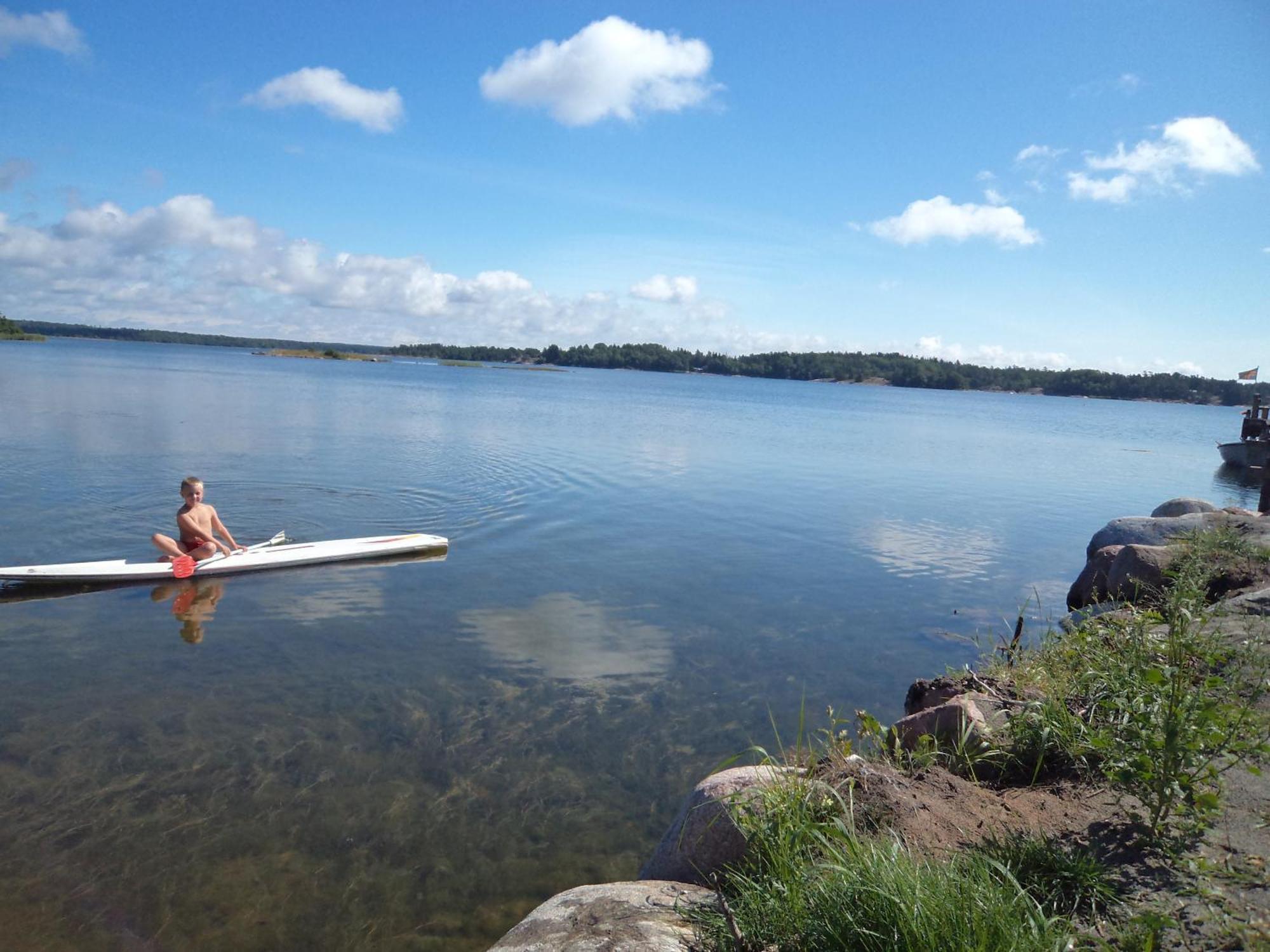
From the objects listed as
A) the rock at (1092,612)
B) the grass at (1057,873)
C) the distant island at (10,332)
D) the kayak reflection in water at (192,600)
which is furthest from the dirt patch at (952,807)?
the distant island at (10,332)

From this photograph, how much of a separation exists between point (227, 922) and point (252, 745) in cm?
232

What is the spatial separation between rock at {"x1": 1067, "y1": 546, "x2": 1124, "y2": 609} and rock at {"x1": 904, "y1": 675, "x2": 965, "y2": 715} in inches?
201

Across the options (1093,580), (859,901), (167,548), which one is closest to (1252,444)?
(1093,580)

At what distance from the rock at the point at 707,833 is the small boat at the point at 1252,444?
128 feet

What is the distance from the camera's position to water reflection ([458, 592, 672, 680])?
31.7 feet

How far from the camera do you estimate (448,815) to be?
6.64 m

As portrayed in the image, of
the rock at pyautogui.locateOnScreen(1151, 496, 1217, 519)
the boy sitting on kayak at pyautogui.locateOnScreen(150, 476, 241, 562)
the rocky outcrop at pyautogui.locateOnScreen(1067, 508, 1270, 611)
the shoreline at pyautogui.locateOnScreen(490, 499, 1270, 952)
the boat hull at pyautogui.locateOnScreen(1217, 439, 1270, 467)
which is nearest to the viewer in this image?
the shoreline at pyautogui.locateOnScreen(490, 499, 1270, 952)

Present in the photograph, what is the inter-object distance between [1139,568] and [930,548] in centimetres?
573

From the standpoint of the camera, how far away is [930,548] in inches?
648

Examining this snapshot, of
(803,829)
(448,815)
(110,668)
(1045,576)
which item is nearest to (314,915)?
(448,815)

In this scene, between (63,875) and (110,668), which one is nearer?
(63,875)

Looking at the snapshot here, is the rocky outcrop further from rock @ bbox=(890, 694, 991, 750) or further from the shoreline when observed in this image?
the shoreline

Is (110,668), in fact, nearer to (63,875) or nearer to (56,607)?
(56,607)

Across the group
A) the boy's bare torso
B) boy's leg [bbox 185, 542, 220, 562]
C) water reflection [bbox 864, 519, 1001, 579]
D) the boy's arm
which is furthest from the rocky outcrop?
the boy's bare torso
